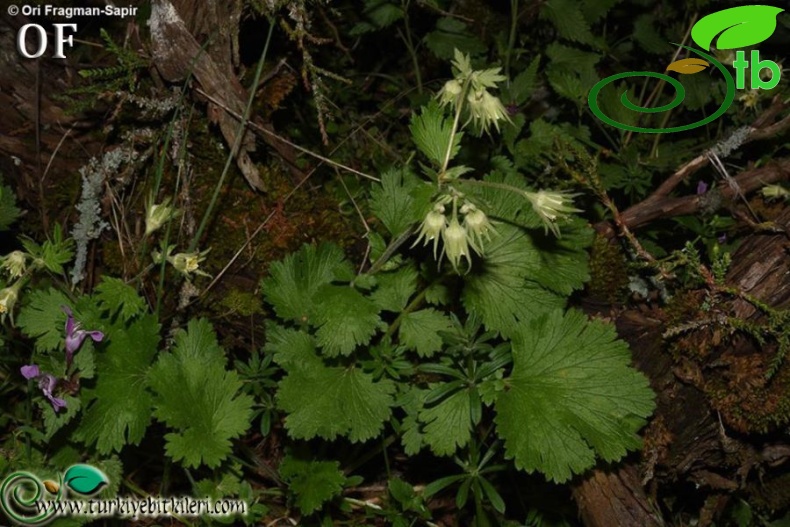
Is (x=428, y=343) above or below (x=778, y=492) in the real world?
above

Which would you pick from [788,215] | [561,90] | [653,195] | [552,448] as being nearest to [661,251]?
[653,195]

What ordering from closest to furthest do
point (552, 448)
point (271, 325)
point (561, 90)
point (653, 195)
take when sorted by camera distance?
1. point (552, 448)
2. point (271, 325)
3. point (653, 195)
4. point (561, 90)

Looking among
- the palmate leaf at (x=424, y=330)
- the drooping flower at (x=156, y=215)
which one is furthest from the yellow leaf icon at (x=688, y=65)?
the drooping flower at (x=156, y=215)

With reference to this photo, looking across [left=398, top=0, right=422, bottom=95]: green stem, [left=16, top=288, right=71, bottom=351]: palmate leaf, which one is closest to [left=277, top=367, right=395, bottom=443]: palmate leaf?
[left=16, top=288, right=71, bottom=351]: palmate leaf

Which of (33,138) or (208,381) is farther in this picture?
(33,138)

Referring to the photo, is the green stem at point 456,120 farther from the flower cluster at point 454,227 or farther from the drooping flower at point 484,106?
the flower cluster at point 454,227

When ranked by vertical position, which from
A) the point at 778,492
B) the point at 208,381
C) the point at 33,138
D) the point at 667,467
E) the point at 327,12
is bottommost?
the point at 778,492

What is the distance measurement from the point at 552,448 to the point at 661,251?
109cm

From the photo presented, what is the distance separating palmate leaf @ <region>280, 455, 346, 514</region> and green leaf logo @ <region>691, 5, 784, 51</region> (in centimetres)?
249

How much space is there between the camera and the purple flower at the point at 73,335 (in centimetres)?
254

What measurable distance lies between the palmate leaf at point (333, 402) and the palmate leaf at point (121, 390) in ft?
1.58

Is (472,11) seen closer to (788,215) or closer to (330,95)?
(330,95)

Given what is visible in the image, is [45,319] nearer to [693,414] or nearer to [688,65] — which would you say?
[693,414]

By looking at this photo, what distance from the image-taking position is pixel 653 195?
3.07m
